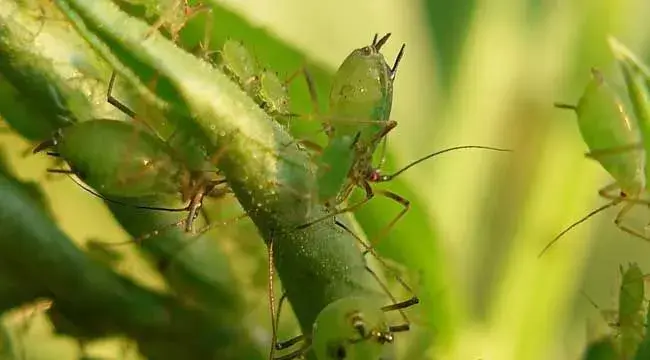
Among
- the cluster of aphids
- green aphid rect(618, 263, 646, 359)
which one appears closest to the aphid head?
the cluster of aphids

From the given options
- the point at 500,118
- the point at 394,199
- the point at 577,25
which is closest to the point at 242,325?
the point at 394,199

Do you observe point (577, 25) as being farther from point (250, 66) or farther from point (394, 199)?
point (250, 66)

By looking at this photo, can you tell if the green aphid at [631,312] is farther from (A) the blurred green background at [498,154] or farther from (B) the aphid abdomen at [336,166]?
(A) the blurred green background at [498,154]

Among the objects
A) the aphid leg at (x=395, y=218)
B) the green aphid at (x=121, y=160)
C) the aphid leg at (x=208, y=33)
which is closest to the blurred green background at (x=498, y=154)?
the aphid leg at (x=395, y=218)

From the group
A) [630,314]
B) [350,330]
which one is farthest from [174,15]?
[630,314]

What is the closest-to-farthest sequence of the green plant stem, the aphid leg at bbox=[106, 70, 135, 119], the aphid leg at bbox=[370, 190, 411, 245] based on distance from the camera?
the green plant stem, the aphid leg at bbox=[106, 70, 135, 119], the aphid leg at bbox=[370, 190, 411, 245]

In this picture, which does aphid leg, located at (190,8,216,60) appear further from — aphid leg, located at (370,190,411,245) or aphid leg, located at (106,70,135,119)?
aphid leg, located at (370,190,411,245)
